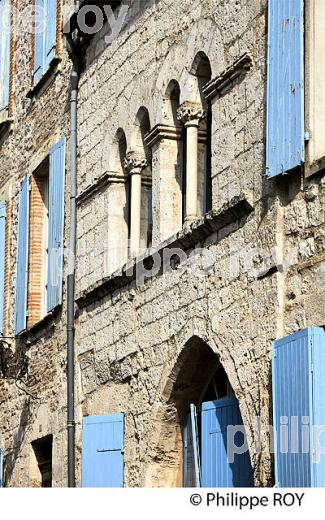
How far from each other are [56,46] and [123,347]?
3.74 metres

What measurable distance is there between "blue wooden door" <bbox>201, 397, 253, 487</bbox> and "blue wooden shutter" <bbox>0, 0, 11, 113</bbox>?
6855 mm

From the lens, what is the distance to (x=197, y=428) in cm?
839

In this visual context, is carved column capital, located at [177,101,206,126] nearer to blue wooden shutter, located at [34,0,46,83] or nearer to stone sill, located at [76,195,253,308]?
stone sill, located at [76,195,253,308]

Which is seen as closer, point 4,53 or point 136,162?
point 136,162

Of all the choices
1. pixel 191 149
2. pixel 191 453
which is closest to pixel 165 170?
pixel 191 149

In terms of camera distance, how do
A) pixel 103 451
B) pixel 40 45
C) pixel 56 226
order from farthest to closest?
pixel 40 45 < pixel 56 226 < pixel 103 451

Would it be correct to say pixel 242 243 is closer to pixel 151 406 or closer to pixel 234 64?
pixel 234 64

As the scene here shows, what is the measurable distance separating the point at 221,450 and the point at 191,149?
7.07 ft

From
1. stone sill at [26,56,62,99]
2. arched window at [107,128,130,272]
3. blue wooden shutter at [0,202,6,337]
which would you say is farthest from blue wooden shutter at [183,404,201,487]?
blue wooden shutter at [0,202,6,337]

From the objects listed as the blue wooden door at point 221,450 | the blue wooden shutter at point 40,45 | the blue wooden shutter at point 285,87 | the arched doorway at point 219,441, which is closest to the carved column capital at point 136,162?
the arched doorway at point 219,441

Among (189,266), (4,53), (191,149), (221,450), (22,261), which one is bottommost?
(221,450)

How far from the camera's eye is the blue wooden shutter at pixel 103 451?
920 centimetres

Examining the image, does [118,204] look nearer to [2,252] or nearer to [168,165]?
[168,165]

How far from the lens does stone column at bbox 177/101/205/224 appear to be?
8.46 m
